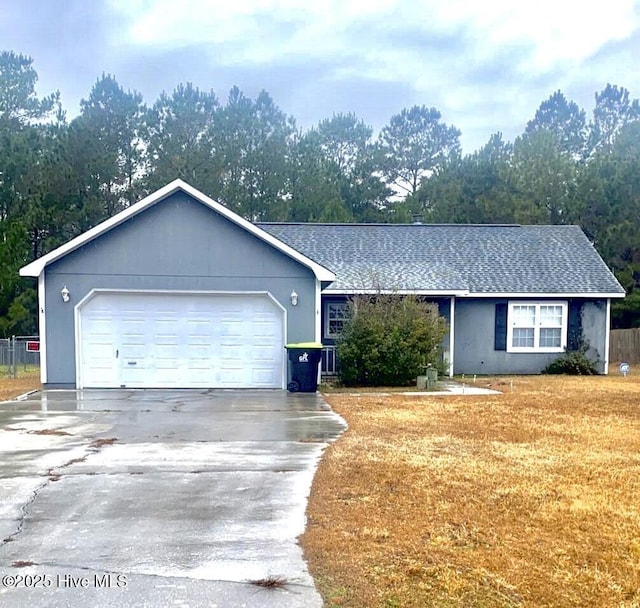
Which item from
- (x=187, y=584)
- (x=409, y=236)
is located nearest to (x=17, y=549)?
(x=187, y=584)

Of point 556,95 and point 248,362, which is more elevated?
point 556,95

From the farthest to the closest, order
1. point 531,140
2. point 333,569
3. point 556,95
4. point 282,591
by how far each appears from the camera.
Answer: point 556,95 → point 531,140 → point 333,569 → point 282,591

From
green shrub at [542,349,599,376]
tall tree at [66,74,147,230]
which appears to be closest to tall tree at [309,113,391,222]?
tall tree at [66,74,147,230]

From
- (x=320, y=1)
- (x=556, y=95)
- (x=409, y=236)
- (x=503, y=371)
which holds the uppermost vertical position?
(x=556, y=95)

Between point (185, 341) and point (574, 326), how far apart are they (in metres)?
11.8

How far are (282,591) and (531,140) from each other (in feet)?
124

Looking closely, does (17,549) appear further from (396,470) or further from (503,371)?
(503,371)

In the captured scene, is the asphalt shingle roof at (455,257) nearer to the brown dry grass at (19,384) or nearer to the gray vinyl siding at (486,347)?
the gray vinyl siding at (486,347)

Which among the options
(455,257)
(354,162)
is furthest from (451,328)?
(354,162)

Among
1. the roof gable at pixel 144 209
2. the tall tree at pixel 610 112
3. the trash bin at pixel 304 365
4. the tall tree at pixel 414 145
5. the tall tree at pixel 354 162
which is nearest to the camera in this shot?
the trash bin at pixel 304 365

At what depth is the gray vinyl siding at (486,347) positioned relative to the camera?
20031 mm

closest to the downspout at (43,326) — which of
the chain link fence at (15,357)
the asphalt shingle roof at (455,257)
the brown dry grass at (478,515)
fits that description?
the chain link fence at (15,357)

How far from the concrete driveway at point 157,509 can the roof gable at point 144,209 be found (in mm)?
4942

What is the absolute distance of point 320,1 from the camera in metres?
16.6
